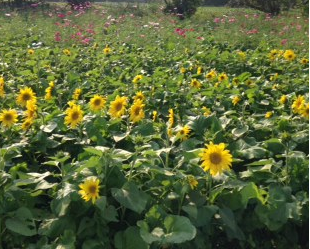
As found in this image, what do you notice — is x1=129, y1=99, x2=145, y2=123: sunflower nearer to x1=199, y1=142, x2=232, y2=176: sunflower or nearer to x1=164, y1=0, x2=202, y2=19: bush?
x1=199, y1=142, x2=232, y2=176: sunflower

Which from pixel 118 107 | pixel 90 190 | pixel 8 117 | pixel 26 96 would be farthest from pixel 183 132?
pixel 26 96

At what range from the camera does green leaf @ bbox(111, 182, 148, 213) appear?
201 centimetres

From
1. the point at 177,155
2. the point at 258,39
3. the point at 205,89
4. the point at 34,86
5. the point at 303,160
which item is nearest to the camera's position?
the point at 303,160

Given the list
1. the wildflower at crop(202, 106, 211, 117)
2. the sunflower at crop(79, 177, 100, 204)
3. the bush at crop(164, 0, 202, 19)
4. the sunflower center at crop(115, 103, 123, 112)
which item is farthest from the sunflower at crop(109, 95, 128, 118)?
the bush at crop(164, 0, 202, 19)

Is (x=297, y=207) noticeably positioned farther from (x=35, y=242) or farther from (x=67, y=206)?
(x=35, y=242)

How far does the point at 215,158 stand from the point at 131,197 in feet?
1.28

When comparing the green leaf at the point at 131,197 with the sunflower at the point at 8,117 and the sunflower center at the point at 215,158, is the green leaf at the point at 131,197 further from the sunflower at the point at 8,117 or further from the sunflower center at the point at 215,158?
the sunflower at the point at 8,117

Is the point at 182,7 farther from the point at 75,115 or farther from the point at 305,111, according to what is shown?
the point at 75,115

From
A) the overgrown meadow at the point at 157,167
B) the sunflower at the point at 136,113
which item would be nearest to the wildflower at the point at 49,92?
the overgrown meadow at the point at 157,167

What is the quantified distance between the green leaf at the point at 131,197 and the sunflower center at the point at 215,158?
0.32m

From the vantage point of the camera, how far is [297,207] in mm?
2174

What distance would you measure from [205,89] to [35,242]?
210 cm

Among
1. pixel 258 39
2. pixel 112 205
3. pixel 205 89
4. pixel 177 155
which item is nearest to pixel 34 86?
pixel 205 89

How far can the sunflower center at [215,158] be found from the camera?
208 centimetres
